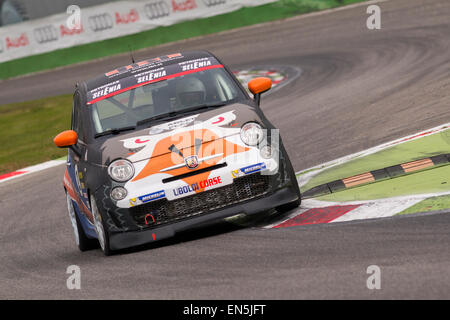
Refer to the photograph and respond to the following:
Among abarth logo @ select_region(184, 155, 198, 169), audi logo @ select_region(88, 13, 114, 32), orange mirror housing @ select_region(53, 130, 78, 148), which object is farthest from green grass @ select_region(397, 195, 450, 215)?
audi logo @ select_region(88, 13, 114, 32)

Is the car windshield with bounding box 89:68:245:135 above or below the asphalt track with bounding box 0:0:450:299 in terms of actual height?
above

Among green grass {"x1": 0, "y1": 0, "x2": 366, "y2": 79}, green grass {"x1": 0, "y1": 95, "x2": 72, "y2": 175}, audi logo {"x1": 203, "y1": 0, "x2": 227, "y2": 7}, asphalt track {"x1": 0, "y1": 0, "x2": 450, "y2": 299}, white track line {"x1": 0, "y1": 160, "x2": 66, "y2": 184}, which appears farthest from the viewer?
audi logo {"x1": 203, "y1": 0, "x2": 227, "y2": 7}

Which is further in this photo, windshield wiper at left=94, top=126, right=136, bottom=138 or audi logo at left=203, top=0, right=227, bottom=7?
audi logo at left=203, top=0, right=227, bottom=7

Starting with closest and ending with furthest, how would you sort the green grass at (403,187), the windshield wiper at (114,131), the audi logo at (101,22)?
the green grass at (403,187) → the windshield wiper at (114,131) → the audi logo at (101,22)

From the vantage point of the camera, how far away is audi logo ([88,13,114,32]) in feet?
83.2

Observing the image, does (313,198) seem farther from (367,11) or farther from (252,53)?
(367,11)

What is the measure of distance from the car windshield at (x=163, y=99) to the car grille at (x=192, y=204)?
35.6 inches

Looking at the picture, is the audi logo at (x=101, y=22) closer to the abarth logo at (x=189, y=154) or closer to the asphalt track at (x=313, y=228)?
the asphalt track at (x=313, y=228)

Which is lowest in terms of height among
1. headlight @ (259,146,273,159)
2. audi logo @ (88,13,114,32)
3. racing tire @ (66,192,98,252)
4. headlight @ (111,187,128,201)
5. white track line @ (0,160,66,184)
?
white track line @ (0,160,66,184)

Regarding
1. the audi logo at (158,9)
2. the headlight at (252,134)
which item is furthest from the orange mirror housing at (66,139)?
the audi logo at (158,9)

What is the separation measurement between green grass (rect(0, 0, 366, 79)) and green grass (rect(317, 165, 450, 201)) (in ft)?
55.6

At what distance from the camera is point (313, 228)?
21.2 ft

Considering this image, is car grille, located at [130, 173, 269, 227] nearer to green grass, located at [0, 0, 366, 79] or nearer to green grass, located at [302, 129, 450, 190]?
green grass, located at [302, 129, 450, 190]

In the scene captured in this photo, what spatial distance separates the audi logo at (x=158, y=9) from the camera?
25.1 m
